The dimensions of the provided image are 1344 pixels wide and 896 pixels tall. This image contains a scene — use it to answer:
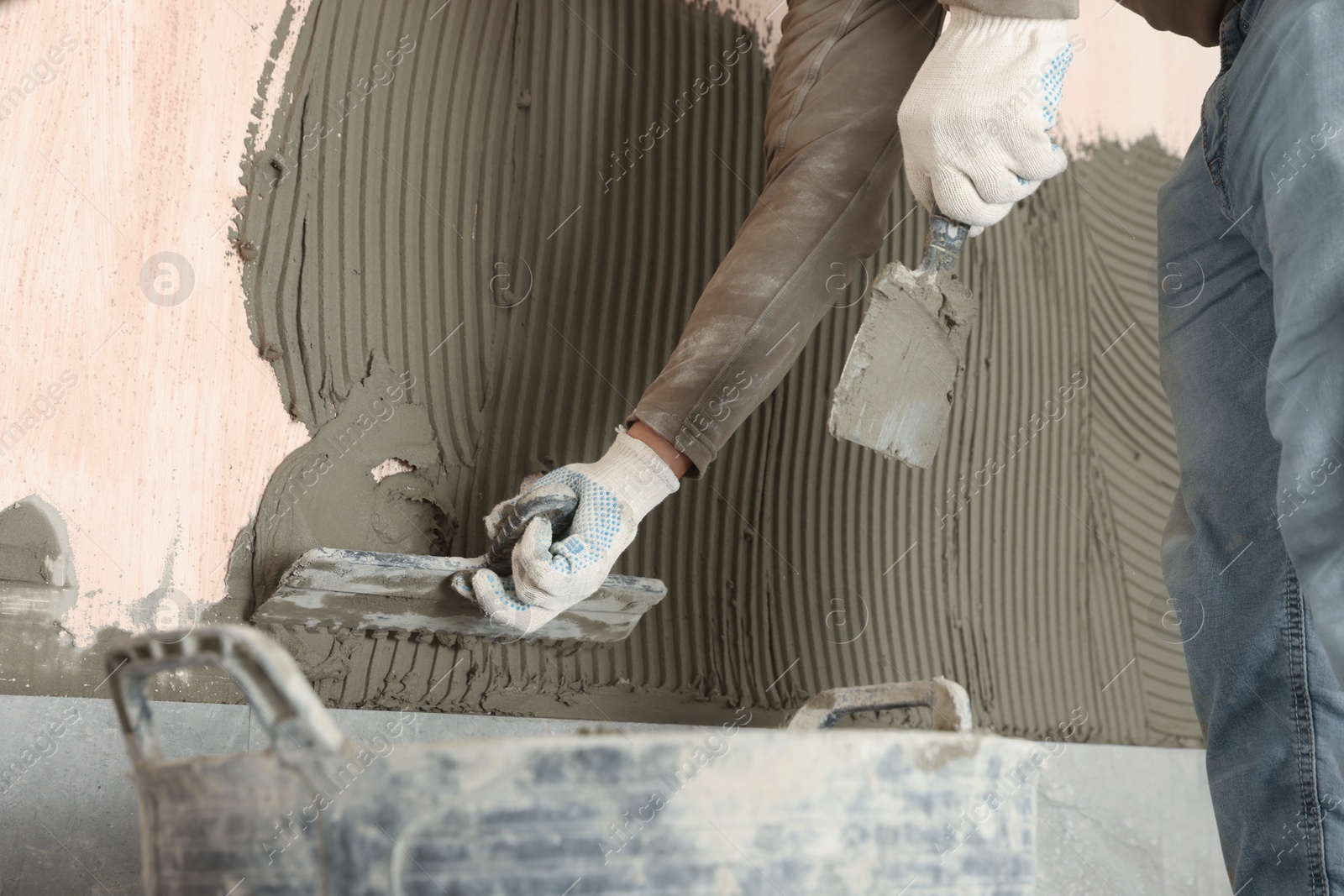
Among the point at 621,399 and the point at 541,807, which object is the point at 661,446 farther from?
the point at 541,807

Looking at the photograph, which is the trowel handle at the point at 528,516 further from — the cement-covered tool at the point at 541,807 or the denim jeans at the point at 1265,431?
the denim jeans at the point at 1265,431

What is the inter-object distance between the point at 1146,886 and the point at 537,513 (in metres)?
1.53

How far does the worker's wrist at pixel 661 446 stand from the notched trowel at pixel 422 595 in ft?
0.45

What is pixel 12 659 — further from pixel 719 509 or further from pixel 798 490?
pixel 798 490

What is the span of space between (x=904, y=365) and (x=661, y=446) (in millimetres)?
333

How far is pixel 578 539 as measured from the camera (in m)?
1.31

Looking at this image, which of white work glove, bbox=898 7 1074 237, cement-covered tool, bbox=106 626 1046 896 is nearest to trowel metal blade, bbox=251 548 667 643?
cement-covered tool, bbox=106 626 1046 896

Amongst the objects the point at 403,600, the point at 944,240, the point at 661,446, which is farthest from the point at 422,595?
the point at 944,240

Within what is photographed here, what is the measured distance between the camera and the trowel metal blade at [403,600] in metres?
1.35

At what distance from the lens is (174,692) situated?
4.58ft

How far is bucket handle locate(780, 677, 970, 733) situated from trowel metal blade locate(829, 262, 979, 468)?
32 centimetres

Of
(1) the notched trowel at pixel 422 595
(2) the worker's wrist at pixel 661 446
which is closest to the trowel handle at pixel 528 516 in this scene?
(1) the notched trowel at pixel 422 595

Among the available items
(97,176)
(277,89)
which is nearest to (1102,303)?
(277,89)

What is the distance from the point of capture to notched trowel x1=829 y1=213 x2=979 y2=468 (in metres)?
1.29
